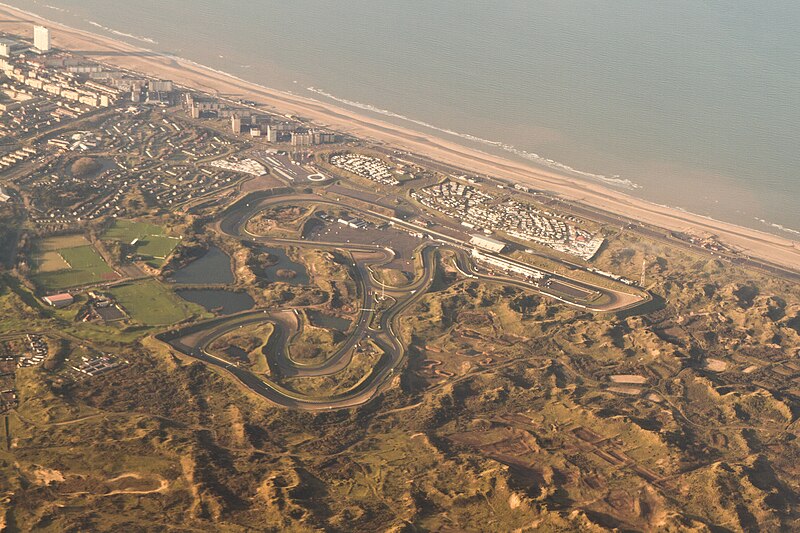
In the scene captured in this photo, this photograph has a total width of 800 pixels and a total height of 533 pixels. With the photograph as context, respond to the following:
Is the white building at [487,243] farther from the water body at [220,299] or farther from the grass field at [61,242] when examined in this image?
the grass field at [61,242]

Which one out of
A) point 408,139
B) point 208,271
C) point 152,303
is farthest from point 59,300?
point 408,139

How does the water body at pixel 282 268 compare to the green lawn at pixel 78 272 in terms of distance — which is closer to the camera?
the green lawn at pixel 78 272

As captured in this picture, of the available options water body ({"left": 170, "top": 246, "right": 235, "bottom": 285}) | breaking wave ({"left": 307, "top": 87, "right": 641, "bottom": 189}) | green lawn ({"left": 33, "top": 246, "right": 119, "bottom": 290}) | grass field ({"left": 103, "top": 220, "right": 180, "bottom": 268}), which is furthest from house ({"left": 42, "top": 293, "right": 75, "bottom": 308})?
breaking wave ({"left": 307, "top": 87, "right": 641, "bottom": 189})

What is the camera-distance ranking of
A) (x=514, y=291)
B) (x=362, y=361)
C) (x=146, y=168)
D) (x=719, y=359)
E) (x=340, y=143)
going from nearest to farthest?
(x=362, y=361) < (x=719, y=359) < (x=514, y=291) < (x=146, y=168) < (x=340, y=143)

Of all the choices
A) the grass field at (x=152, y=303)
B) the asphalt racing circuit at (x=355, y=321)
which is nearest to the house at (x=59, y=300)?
the grass field at (x=152, y=303)

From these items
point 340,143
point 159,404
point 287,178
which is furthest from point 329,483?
point 340,143

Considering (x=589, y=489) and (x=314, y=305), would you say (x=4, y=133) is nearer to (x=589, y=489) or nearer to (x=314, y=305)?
(x=314, y=305)

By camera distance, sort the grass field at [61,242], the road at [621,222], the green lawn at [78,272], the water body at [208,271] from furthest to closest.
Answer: the road at [621,222] → the grass field at [61,242] → the water body at [208,271] → the green lawn at [78,272]
